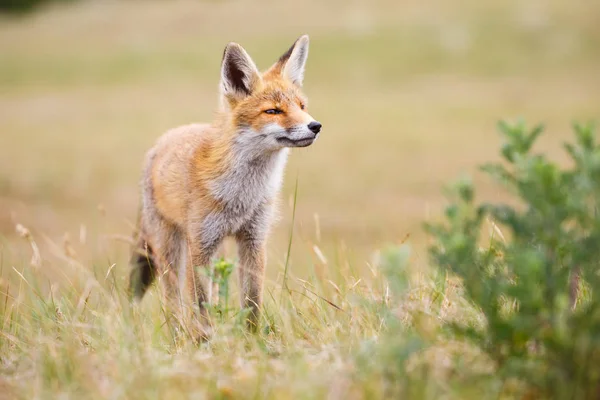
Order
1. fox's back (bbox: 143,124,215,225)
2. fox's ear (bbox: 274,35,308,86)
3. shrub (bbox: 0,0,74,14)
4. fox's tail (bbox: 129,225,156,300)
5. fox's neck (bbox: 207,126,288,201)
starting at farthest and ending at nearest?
shrub (bbox: 0,0,74,14), fox's tail (bbox: 129,225,156,300), fox's ear (bbox: 274,35,308,86), fox's back (bbox: 143,124,215,225), fox's neck (bbox: 207,126,288,201)

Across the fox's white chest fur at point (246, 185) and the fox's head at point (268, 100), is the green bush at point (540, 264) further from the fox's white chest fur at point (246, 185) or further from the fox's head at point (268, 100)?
the fox's white chest fur at point (246, 185)

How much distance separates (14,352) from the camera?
3.44 metres

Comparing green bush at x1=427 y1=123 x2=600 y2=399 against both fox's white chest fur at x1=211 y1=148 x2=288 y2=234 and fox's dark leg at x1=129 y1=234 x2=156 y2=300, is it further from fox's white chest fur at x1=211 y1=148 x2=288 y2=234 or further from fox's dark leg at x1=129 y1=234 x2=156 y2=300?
fox's dark leg at x1=129 y1=234 x2=156 y2=300

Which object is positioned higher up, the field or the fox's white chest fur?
the fox's white chest fur

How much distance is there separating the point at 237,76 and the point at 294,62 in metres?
0.48

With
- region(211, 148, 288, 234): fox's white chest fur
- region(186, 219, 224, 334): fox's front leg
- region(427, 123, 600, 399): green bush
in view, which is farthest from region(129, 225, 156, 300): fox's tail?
region(427, 123, 600, 399): green bush

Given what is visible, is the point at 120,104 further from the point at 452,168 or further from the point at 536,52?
the point at 536,52

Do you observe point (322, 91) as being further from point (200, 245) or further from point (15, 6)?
point (15, 6)

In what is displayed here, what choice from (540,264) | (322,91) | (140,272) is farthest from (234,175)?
(322,91)

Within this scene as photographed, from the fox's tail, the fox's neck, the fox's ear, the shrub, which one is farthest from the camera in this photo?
the shrub

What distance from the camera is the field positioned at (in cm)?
302

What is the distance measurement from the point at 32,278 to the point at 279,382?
227cm

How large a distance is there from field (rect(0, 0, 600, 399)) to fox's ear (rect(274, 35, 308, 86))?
3.76ft

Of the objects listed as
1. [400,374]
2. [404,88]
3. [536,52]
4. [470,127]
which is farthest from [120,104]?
[400,374]
